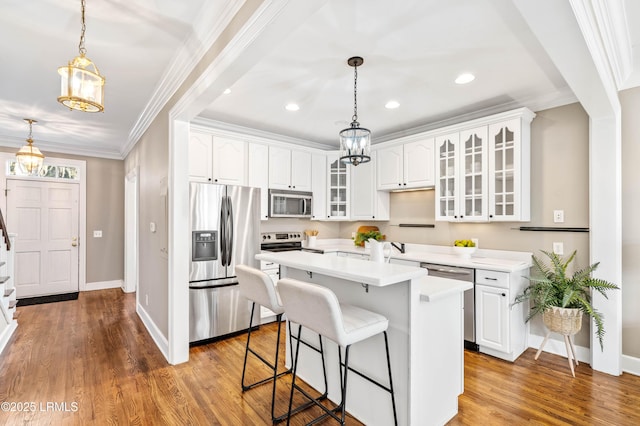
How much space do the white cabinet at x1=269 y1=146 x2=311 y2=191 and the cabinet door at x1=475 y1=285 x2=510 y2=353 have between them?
273cm

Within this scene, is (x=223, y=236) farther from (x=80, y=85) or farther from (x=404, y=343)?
(x=404, y=343)

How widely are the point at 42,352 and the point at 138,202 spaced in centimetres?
206

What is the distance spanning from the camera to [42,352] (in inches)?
126

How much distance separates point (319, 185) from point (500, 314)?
2952 mm

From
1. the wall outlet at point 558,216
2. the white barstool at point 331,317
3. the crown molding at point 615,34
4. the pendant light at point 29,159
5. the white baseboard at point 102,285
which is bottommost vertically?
the white baseboard at point 102,285

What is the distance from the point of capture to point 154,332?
3566 mm

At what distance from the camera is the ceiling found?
197 centimetres

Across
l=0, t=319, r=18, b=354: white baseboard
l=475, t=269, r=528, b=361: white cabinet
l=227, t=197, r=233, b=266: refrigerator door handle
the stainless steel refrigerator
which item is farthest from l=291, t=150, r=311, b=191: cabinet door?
l=0, t=319, r=18, b=354: white baseboard

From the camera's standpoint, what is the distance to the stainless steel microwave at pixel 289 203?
4.48m

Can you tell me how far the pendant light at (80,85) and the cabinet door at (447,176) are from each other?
134 inches

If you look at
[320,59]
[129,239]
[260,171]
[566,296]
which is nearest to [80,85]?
[320,59]

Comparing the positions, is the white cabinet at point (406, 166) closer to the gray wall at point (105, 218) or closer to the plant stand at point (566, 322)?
the plant stand at point (566, 322)

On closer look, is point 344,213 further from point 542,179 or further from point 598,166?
point 598,166

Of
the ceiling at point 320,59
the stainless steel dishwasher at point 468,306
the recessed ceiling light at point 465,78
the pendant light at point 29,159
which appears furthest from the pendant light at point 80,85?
the pendant light at point 29,159
